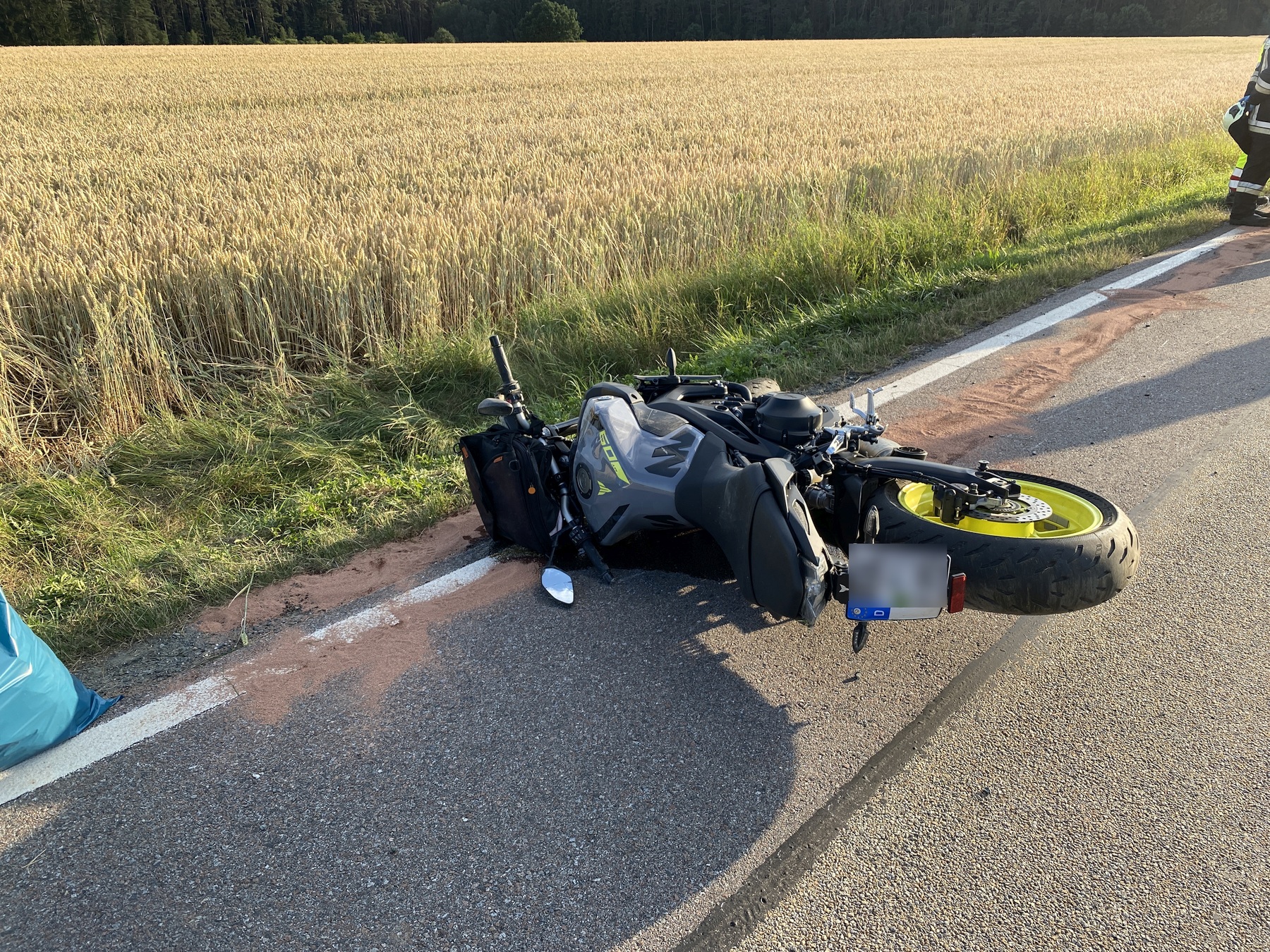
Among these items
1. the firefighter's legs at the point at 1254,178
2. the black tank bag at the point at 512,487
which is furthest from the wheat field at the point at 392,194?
the black tank bag at the point at 512,487

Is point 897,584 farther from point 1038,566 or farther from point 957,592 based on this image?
point 1038,566

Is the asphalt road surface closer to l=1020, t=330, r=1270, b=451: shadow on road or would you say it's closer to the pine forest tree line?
l=1020, t=330, r=1270, b=451: shadow on road

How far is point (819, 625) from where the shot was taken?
324cm

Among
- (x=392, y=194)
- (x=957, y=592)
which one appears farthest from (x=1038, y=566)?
(x=392, y=194)

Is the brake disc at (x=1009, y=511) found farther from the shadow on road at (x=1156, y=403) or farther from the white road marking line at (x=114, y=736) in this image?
the white road marking line at (x=114, y=736)

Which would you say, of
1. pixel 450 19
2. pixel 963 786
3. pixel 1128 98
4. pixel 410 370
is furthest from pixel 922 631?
pixel 450 19

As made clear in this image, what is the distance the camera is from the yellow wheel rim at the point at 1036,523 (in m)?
2.98

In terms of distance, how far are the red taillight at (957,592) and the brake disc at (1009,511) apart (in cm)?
45

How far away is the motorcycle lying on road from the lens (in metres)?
2.64

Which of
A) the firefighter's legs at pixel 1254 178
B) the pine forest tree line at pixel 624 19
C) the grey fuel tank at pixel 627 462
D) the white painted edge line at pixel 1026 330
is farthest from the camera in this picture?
the pine forest tree line at pixel 624 19

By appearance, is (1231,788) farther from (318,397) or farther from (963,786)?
(318,397)

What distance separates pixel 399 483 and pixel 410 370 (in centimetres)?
162

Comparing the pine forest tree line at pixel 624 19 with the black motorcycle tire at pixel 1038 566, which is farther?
the pine forest tree line at pixel 624 19

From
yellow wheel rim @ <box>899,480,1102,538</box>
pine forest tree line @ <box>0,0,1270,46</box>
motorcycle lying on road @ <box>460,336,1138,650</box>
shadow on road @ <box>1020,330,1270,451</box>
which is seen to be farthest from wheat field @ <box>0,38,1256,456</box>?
pine forest tree line @ <box>0,0,1270,46</box>
